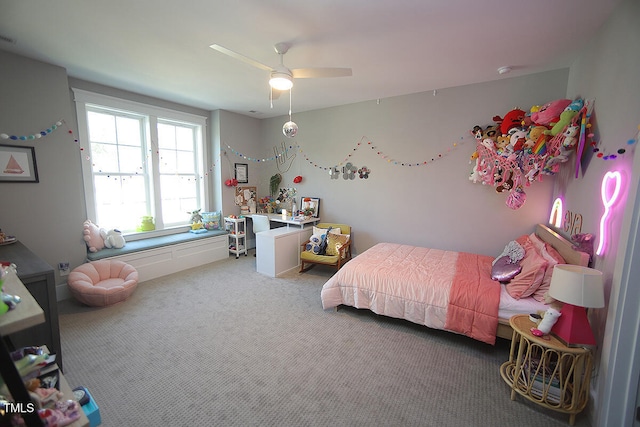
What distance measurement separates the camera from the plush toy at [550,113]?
2.50m

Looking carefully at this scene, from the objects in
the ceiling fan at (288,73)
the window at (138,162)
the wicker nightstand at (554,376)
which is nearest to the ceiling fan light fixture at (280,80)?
the ceiling fan at (288,73)

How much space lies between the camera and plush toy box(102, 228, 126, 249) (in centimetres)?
367

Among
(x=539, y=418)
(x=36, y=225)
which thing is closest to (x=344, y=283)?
(x=539, y=418)

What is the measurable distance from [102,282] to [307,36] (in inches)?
141

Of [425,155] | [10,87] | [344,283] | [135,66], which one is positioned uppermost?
[135,66]

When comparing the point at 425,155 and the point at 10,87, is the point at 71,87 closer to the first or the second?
the point at 10,87

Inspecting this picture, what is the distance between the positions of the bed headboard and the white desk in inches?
123

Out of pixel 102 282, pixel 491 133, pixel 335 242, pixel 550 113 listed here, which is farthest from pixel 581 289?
pixel 102 282

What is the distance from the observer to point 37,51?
270 centimetres

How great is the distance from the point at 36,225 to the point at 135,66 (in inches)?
83.0

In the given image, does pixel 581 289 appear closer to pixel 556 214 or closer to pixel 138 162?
pixel 556 214

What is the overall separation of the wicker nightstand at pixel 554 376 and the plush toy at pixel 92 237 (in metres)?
4.59

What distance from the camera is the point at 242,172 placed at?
538 cm

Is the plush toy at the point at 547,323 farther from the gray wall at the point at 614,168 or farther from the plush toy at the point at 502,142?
the plush toy at the point at 502,142
